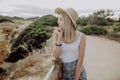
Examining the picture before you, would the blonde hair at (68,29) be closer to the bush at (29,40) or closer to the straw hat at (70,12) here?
the straw hat at (70,12)

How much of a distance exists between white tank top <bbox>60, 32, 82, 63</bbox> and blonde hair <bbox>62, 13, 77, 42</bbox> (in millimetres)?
35

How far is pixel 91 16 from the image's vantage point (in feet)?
42.5

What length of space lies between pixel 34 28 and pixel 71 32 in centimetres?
1014

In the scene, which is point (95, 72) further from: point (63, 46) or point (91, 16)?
point (91, 16)

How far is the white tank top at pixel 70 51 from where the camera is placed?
1.97 metres

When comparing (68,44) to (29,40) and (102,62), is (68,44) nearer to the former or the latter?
(102,62)

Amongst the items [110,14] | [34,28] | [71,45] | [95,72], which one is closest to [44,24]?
[34,28]

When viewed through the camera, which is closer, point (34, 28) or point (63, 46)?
point (63, 46)

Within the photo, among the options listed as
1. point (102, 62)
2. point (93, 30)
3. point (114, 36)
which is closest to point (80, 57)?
point (102, 62)

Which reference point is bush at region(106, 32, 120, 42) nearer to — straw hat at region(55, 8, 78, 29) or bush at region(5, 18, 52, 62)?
bush at region(5, 18, 52, 62)

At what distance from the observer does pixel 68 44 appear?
6.46 feet

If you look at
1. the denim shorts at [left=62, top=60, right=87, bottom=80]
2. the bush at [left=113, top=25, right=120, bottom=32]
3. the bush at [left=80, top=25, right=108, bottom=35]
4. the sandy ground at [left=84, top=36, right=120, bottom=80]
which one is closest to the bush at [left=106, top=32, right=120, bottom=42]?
the bush at [left=113, top=25, right=120, bottom=32]

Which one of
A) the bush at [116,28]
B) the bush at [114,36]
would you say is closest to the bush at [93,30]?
the bush at [116,28]

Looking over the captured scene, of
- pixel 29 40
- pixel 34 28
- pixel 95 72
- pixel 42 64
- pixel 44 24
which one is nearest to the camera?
pixel 95 72
